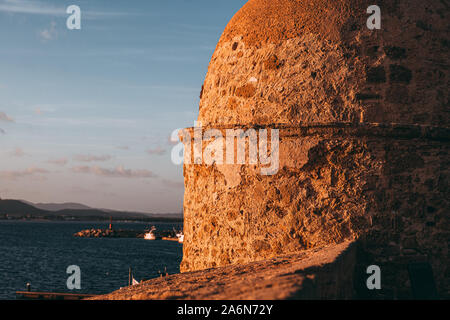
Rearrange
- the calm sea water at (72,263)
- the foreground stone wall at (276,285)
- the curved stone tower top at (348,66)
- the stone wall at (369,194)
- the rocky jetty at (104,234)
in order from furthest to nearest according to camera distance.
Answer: the rocky jetty at (104,234)
the calm sea water at (72,263)
the curved stone tower top at (348,66)
the stone wall at (369,194)
the foreground stone wall at (276,285)

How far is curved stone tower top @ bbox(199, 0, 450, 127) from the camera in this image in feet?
19.5

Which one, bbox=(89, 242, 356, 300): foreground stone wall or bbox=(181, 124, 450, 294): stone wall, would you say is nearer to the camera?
bbox=(89, 242, 356, 300): foreground stone wall

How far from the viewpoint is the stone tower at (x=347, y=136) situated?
18.7 ft

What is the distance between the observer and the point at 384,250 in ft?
18.6

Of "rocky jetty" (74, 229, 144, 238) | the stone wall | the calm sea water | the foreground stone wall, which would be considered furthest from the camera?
"rocky jetty" (74, 229, 144, 238)

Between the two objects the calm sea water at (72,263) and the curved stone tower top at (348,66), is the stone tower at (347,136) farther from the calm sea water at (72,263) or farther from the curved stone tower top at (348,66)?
the calm sea water at (72,263)

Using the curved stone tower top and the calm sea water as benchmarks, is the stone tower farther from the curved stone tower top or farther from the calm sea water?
the calm sea water

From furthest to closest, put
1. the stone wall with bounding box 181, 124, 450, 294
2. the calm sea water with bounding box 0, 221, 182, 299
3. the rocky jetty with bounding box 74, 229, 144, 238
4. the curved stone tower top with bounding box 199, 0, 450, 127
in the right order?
the rocky jetty with bounding box 74, 229, 144, 238 → the calm sea water with bounding box 0, 221, 182, 299 → the curved stone tower top with bounding box 199, 0, 450, 127 → the stone wall with bounding box 181, 124, 450, 294

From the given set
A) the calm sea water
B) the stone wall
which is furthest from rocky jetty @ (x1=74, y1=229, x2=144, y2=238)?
the stone wall

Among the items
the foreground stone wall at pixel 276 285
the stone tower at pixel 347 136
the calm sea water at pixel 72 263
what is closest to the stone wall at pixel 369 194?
the stone tower at pixel 347 136

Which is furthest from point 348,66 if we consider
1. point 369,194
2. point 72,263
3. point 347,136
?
point 72,263

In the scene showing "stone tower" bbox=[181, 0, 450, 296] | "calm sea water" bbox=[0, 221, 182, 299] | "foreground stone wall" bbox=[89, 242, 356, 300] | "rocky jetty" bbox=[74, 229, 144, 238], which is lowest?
"rocky jetty" bbox=[74, 229, 144, 238]

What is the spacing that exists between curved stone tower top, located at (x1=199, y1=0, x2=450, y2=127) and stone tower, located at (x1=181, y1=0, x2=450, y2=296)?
0.01 meters

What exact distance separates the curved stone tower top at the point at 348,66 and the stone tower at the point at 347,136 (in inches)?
0.5
